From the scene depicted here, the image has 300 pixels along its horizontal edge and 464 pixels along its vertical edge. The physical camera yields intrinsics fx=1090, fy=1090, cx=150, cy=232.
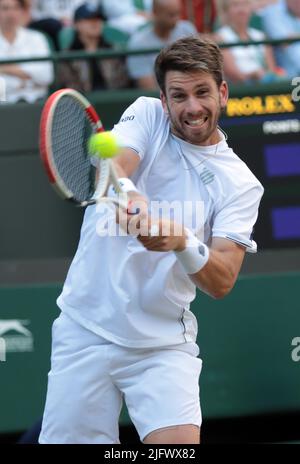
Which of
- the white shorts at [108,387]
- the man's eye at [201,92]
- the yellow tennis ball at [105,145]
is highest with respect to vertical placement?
the man's eye at [201,92]

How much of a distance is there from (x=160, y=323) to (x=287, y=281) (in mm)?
2722

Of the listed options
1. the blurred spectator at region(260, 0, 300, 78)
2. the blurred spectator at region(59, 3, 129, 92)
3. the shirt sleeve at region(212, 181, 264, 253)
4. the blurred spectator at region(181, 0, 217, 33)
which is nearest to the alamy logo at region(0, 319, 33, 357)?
the blurred spectator at region(59, 3, 129, 92)

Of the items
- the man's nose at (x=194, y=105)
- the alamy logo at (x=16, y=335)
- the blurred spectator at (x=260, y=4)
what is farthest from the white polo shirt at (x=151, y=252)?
the blurred spectator at (x=260, y=4)

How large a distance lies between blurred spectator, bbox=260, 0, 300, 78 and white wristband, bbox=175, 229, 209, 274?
12.4 ft

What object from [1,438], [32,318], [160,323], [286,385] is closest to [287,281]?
[286,385]

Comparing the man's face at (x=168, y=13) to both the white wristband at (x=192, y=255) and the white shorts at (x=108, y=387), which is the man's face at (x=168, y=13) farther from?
the white wristband at (x=192, y=255)

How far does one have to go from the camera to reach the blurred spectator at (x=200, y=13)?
23.4 feet

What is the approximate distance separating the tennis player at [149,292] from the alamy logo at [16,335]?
2.46 metres

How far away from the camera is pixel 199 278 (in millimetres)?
3783

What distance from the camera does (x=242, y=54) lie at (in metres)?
7.04

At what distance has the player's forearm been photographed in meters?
3.77

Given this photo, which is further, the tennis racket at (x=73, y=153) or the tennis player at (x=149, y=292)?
the tennis player at (x=149, y=292)
